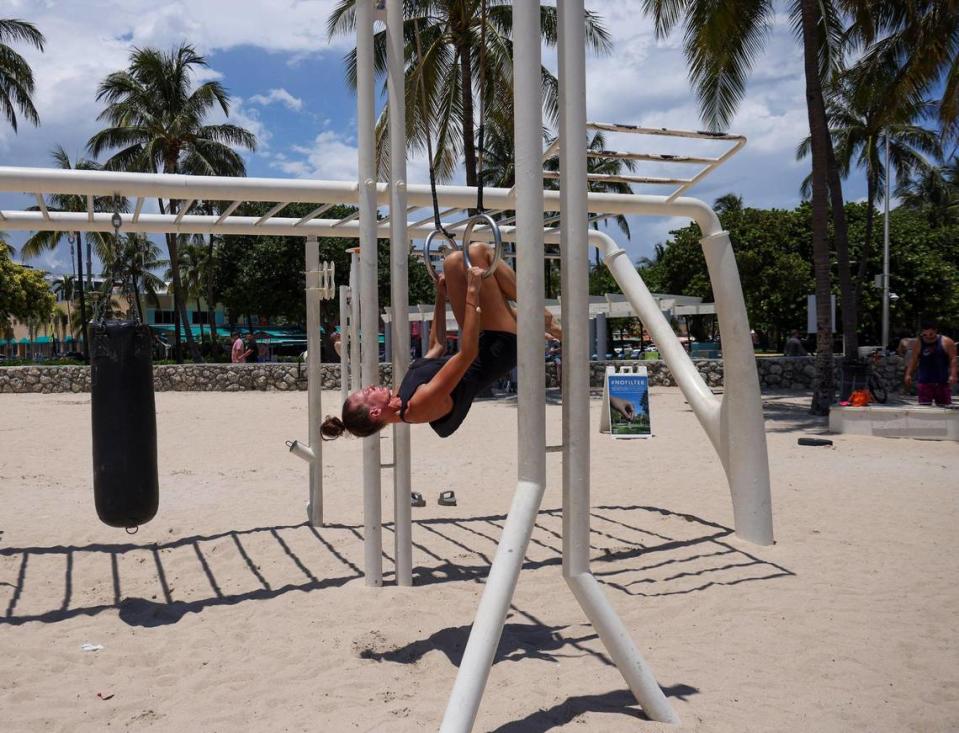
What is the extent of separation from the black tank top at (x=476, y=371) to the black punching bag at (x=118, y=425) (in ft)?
5.11

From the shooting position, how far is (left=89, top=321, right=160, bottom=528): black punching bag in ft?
13.2

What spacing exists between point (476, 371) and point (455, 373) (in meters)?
0.13

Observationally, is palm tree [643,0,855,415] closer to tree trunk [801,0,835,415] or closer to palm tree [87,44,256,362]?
tree trunk [801,0,835,415]

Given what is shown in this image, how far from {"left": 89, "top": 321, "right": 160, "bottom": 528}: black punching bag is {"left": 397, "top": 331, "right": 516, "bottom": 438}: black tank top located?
156cm

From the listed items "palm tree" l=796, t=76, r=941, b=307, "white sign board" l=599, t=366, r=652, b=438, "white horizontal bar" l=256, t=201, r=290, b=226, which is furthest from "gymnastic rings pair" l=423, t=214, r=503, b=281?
"palm tree" l=796, t=76, r=941, b=307

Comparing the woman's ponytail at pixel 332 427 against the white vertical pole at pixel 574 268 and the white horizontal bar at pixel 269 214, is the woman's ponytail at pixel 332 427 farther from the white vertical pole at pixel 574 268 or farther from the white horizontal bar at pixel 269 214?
the white horizontal bar at pixel 269 214

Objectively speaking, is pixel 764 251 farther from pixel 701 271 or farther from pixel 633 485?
pixel 633 485

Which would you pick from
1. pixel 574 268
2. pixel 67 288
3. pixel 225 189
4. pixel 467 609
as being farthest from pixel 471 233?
pixel 67 288

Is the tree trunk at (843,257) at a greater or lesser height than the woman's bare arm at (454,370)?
greater

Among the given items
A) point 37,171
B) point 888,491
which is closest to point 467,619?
point 37,171

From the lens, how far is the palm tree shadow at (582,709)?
3.07 meters

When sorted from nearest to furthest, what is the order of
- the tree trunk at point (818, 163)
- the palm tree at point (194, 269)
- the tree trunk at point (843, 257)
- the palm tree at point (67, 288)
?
the tree trunk at point (818, 163), the tree trunk at point (843, 257), the palm tree at point (194, 269), the palm tree at point (67, 288)

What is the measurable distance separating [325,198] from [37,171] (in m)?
1.54

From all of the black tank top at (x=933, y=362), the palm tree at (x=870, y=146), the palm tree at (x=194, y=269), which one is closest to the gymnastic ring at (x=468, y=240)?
the black tank top at (x=933, y=362)
